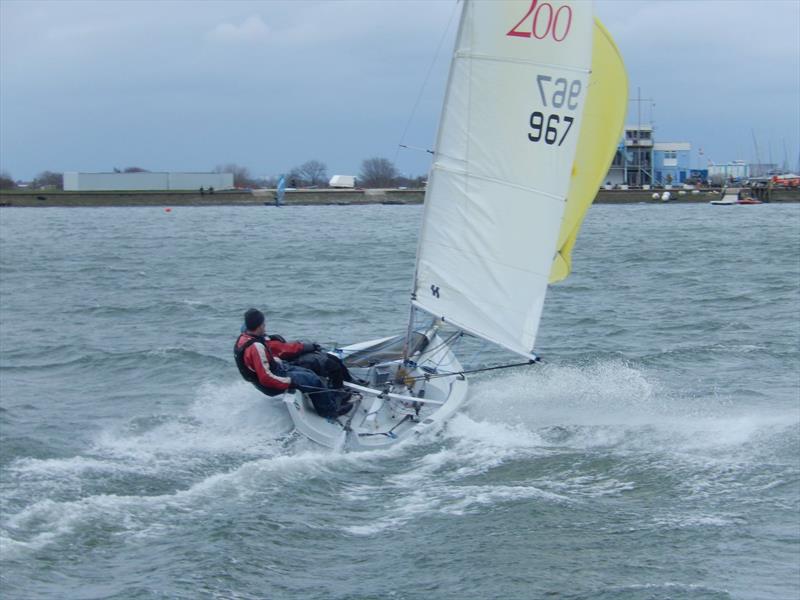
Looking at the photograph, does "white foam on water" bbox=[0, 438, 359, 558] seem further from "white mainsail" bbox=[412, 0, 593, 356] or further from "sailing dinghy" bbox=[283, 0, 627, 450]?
"white mainsail" bbox=[412, 0, 593, 356]

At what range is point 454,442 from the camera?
10320 millimetres

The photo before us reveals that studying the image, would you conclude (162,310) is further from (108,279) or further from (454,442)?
(454,442)

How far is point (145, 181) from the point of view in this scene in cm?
9169

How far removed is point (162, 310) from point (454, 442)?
11.8 m

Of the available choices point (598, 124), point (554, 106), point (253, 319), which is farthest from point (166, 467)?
point (598, 124)

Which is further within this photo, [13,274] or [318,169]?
[318,169]

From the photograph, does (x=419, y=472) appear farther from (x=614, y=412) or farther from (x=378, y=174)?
(x=378, y=174)

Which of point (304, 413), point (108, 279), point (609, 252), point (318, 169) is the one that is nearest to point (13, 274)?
point (108, 279)

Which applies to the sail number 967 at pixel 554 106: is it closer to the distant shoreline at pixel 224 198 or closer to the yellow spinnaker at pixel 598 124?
the yellow spinnaker at pixel 598 124

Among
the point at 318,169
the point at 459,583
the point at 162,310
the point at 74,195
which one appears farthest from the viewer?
the point at 318,169

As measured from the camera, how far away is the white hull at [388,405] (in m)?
10.1

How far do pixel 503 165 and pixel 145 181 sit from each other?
85053 mm

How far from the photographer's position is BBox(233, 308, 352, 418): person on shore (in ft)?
31.9

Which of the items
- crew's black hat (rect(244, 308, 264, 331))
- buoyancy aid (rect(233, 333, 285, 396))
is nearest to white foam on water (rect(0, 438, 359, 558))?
buoyancy aid (rect(233, 333, 285, 396))
